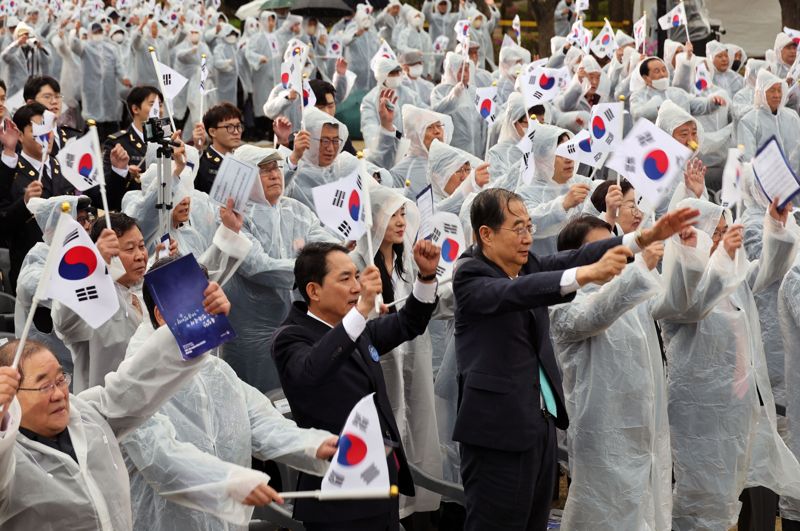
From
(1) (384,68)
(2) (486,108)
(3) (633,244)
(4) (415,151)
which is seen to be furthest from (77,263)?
(1) (384,68)

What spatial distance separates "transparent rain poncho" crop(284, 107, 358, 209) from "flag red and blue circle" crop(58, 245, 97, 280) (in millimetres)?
3704

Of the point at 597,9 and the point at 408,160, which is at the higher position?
the point at 408,160

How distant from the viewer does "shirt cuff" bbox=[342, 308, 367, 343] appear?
4281 millimetres

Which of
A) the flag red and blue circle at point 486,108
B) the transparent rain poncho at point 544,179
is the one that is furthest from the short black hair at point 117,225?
the flag red and blue circle at point 486,108

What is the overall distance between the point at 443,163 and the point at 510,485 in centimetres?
427

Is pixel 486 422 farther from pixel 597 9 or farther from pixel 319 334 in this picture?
pixel 597 9

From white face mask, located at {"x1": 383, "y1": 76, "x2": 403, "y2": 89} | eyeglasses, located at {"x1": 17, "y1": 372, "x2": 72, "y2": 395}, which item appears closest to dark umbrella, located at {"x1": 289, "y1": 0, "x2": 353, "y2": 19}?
white face mask, located at {"x1": 383, "y1": 76, "x2": 403, "y2": 89}

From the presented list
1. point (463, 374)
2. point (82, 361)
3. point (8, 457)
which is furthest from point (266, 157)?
point (8, 457)

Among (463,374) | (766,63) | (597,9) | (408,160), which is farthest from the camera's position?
(597,9)

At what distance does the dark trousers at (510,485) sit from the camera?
15.6 ft

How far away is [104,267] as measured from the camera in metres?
4.55

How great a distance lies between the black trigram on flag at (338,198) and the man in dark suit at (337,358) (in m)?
1.09

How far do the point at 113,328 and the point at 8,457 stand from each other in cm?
199

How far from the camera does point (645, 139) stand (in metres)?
5.26
